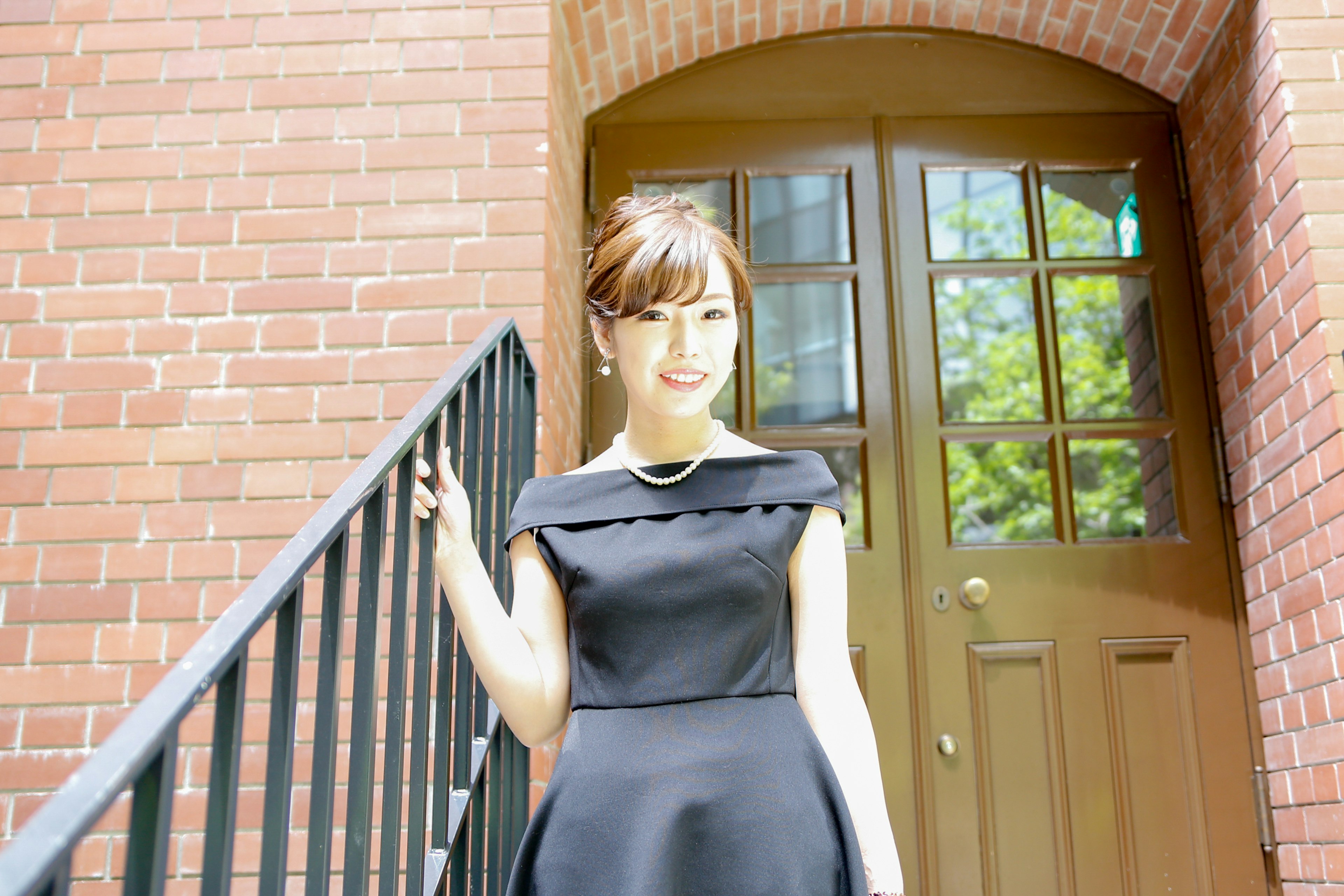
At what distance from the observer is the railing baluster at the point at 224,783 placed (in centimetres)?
97

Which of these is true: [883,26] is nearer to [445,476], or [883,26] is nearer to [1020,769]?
[1020,769]

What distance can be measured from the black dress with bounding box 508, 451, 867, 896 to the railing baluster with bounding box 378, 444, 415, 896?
0.53 feet

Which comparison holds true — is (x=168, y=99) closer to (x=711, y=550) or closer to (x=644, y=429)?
(x=644, y=429)

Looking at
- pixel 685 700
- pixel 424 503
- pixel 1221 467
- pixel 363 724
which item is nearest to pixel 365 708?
pixel 363 724

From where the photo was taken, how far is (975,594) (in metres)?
3.09

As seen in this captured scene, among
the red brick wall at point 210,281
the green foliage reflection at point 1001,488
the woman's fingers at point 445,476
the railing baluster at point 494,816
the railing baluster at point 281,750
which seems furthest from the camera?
the green foliage reflection at point 1001,488

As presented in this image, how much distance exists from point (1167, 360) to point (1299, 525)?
Answer: 0.72 meters

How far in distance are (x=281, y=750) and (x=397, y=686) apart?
0.37 meters

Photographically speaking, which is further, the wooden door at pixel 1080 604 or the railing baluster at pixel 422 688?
the wooden door at pixel 1080 604

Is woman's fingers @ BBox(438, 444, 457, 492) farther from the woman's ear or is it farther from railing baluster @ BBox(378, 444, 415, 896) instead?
the woman's ear

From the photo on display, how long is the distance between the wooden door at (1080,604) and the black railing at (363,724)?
138 centimetres

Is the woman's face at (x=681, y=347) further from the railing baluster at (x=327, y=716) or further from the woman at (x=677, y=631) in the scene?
the railing baluster at (x=327, y=716)

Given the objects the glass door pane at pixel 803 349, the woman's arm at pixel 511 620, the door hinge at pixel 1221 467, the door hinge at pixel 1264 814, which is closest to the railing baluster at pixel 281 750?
the woman's arm at pixel 511 620

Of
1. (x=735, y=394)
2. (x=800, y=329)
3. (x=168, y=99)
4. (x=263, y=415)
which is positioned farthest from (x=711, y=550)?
(x=800, y=329)
